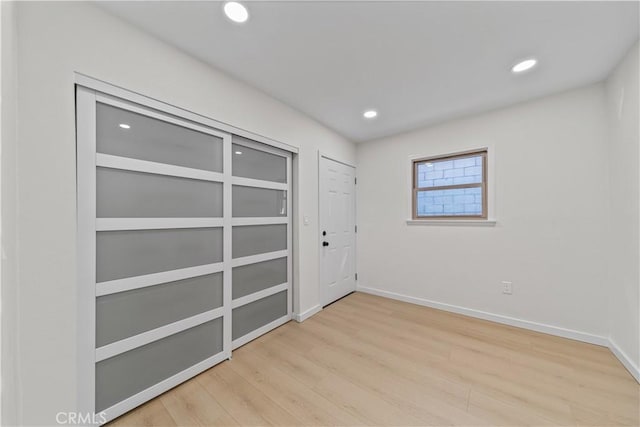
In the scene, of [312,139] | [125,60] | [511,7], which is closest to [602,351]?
[511,7]

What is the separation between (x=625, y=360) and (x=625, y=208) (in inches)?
48.5

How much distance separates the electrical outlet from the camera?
2619 millimetres

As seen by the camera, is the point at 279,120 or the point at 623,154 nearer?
Answer: the point at 623,154

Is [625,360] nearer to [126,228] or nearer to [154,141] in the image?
[126,228]

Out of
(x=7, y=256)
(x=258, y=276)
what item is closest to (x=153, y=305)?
(x=258, y=276)

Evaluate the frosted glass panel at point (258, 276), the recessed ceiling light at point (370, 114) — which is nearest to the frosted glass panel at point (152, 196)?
the frosted glass panel at point (258, 276)

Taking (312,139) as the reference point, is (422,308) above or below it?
below

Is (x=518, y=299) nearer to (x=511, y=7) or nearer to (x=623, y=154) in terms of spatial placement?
(x=623, y=154)

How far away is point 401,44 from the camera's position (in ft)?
5.53

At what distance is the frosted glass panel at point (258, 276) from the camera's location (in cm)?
217

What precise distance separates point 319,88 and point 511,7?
146 centimetres

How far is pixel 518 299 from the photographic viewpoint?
2.58 meters

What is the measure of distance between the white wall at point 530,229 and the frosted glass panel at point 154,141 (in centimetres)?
261

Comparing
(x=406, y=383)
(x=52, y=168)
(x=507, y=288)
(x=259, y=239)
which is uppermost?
(x=52, y=168)
